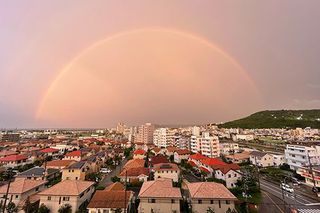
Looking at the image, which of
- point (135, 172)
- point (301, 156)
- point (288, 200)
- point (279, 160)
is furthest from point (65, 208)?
point (279, 160)

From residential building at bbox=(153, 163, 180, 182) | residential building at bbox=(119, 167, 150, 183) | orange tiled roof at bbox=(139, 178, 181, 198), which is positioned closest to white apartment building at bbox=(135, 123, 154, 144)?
residential building at bbox=(153, 163, 180, 182)

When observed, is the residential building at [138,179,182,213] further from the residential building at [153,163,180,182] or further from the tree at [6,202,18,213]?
the tree at [6,202,18,213]

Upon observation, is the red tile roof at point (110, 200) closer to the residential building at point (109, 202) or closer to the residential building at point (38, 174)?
the residential building at point (109, 202)

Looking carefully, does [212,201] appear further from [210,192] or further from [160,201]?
[160,201]

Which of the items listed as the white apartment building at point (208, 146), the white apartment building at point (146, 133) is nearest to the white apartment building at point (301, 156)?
the white apartment building at point (208, 146)

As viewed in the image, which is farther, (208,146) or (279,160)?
(208,146)
